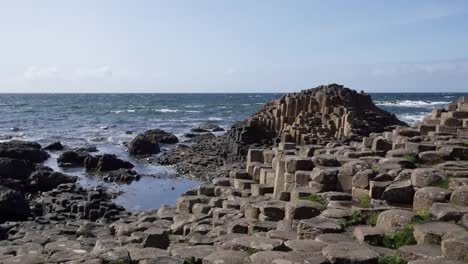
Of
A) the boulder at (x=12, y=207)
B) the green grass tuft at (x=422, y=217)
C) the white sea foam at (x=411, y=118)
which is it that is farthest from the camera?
the white sea foam at (x=411, y=118)

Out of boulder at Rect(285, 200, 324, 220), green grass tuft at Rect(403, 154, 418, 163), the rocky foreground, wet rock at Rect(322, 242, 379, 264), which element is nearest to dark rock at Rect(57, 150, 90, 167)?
the rocky foreground

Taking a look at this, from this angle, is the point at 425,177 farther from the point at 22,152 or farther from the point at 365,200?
the point at 22,152

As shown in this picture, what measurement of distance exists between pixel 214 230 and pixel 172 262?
3.09m

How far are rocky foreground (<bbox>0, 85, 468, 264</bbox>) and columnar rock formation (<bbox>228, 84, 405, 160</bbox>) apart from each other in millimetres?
8824

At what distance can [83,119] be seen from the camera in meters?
64.6

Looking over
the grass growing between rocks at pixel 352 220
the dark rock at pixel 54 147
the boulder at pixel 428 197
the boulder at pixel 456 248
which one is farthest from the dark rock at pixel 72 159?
the boulder at pixel 456 248

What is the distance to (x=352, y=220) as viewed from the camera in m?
8.30

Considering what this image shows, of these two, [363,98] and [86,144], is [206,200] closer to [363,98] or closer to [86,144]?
[363,98]

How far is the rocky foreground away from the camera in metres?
7.05

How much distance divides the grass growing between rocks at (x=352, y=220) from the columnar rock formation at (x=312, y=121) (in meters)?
17.6

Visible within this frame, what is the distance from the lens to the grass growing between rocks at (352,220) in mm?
8164

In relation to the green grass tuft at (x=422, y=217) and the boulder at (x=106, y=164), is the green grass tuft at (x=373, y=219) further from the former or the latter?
the boulder at (x=106, y=164)

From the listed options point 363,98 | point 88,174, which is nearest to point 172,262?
point 88,174

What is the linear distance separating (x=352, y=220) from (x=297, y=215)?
0.98m
